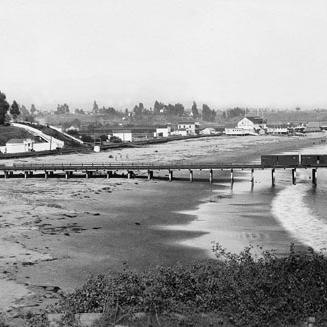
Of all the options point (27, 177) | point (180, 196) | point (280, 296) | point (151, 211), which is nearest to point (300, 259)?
point (280, 296)

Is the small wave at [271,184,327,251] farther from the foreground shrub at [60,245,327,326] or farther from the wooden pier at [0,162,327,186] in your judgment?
the wooden pier at [0,162,327,186]

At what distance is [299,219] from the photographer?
47.2 m

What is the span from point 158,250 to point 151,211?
17029 mm

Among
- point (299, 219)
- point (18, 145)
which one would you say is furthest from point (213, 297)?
point (18, 145)

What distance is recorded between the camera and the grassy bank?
20484 mm

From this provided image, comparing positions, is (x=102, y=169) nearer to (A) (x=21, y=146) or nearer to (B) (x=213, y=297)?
(A) (x=21, y=146)

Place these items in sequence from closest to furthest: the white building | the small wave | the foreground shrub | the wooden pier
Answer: the foreground shrub < the small wave < the wooden pier < the white building

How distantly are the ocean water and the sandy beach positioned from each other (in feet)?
5.06

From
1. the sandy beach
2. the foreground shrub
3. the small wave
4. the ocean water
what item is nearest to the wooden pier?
the ocean water

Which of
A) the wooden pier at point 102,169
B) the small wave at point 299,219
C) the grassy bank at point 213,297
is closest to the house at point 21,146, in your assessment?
the wooden pier at point 102,169

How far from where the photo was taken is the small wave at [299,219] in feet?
129

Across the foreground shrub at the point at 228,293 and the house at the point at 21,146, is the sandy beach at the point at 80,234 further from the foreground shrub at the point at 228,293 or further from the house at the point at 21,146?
the house at the point at 21,146

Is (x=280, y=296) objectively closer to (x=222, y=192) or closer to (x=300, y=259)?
(x=300, y=259)

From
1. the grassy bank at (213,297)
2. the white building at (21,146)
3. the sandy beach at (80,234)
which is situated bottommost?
the sandy beach at (80,234)
